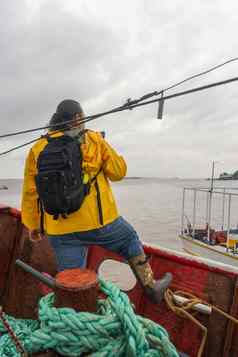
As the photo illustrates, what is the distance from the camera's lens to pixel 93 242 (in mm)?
2654

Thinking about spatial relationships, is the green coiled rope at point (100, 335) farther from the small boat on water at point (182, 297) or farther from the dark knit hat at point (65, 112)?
the dark knit hat at point (65, 112)

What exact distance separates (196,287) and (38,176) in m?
1.66

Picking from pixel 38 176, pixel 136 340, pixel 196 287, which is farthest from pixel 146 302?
pixel 136 340

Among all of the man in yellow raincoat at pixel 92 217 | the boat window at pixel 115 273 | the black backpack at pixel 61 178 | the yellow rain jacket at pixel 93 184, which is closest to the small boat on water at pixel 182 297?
the man in yellow raincoat at pixel 92 217

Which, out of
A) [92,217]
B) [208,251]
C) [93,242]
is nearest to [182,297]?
[93,242]

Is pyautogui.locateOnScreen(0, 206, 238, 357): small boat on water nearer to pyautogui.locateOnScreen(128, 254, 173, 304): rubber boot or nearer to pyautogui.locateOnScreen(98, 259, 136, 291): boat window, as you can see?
pyautogui.locateOnScreen(128, 254, 173, 304): rubber boot

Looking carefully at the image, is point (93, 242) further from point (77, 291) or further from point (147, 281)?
point (77, 291)

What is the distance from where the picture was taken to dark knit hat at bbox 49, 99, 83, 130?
9.00ft

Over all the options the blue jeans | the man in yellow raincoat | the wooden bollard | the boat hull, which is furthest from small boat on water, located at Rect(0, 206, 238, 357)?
the boat hull

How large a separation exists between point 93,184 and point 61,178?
33 centimetres

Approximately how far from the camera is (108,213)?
104 inches

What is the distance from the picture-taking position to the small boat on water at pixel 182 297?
2.70 m

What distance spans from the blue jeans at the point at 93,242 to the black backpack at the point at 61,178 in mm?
241

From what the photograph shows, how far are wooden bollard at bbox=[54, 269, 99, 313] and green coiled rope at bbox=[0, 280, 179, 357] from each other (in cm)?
3
